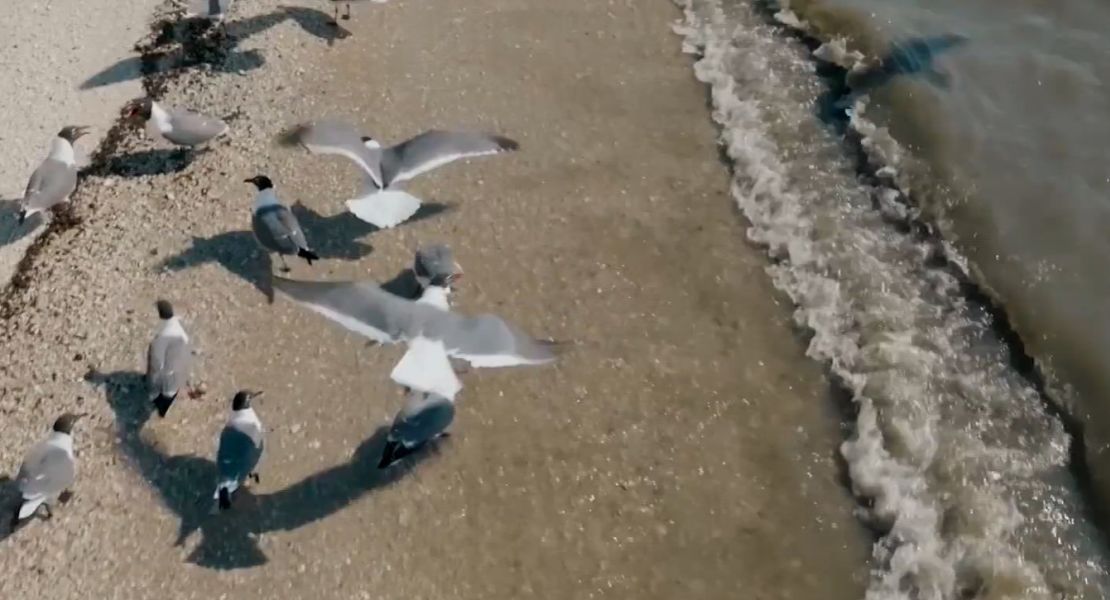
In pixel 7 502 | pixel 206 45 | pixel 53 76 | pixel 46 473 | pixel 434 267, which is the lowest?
pixel 7 502

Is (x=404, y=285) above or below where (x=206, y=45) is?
below

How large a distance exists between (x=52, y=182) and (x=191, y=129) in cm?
108

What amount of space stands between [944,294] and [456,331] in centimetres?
352

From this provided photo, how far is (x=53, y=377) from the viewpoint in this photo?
6.53 meters

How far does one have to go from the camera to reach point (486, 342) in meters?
6.10

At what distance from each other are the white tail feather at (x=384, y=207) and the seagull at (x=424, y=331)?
875 millimetres

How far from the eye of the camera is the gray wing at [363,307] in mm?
6230

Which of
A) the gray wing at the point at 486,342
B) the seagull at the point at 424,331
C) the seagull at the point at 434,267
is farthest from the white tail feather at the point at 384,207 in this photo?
the gray wing at the point at 486,342

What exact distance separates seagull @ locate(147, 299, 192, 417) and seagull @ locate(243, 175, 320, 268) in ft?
2.91

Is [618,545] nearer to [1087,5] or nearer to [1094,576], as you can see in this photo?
[1094,576]

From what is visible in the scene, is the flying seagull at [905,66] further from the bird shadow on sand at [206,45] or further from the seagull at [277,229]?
the seagull at [277,229]

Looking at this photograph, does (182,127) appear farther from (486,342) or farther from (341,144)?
(486,342)

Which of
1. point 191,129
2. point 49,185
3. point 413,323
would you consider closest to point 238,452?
point 413,323

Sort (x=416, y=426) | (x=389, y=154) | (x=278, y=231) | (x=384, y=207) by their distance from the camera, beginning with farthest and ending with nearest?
(x=389, y=154)
(x=384, y=207)
(x=278, y=231)
(x=416, y=426)
